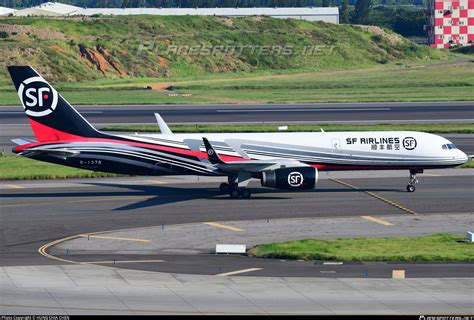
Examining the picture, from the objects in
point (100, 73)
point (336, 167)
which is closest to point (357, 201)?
point (336, 167)

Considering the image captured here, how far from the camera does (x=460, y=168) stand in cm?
7394

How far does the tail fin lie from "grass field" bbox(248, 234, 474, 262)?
66.3 feet

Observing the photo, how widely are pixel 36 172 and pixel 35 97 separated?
13.5 meters

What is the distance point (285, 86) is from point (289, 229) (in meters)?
116

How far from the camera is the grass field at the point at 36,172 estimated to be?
233 ft

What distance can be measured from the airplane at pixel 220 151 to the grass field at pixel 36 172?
10.2 meters

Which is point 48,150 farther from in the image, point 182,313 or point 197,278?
point 182,313

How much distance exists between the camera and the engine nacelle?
59.7 m

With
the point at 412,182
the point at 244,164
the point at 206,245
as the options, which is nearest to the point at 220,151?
the point at 244,164

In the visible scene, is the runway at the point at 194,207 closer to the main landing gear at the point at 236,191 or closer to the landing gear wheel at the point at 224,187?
the main landing gear at the point at 236,191

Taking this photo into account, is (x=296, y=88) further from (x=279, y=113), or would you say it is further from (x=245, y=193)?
(x=245, y=193)

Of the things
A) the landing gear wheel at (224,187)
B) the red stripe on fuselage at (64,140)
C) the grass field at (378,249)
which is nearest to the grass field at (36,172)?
the red stripe on fuselage at (64,140)

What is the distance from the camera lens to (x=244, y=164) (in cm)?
6056

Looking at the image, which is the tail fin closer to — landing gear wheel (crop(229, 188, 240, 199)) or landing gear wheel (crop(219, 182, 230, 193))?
landing gear wheel (crop(219, 182, 230, 193))
